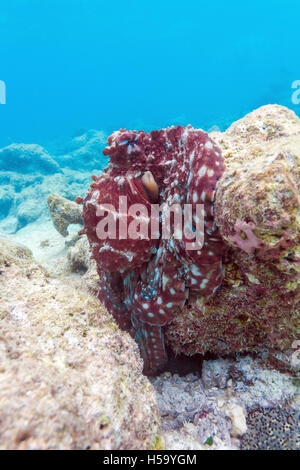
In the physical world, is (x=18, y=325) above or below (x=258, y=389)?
above

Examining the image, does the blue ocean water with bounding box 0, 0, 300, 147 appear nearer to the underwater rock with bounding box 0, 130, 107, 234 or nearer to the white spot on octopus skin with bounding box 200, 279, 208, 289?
the underwater rock with bounding box 0, 130, 107, 234

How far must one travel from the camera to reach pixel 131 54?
108 m

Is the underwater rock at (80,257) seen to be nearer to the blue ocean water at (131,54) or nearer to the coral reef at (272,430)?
the coral reef at (272,430)

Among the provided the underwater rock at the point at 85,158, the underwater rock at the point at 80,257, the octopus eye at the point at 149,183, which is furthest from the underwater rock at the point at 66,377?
the underwater rock at the point at 85,158

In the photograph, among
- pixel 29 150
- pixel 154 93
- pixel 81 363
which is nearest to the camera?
pixel 81 363

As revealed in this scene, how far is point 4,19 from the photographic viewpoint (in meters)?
85.7

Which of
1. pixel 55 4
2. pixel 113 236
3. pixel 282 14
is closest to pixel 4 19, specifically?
pixel 55 4

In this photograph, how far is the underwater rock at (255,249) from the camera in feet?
3.86

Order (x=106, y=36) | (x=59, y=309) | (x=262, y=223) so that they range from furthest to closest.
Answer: (x=106, y=36) → (x=59, y=309) → (x=262, y=223)

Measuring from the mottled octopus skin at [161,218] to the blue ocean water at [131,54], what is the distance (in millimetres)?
78125

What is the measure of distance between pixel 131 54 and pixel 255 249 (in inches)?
5262

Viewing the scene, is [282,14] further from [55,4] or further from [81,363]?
[81,363]

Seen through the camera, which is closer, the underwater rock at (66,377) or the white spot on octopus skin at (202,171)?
the underwater rock at (66,377)

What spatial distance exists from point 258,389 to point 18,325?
1915 mm
